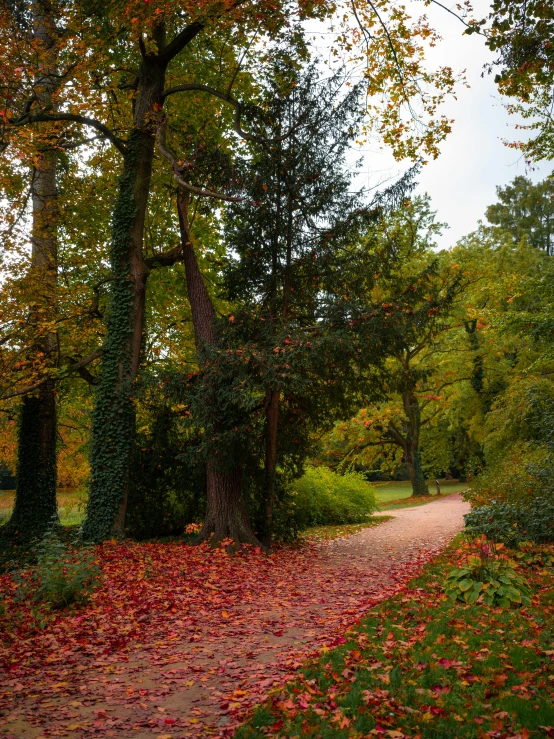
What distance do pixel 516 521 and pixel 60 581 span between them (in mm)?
7052

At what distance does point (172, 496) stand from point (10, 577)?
5.21m

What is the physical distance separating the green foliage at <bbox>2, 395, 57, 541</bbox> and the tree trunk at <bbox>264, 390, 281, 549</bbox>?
6.43m

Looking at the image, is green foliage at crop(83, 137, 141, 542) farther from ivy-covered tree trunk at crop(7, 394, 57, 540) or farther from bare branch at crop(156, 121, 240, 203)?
ivy-covered tree trunk at crop(7, 394, 57, 540)

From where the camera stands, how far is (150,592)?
797 cm

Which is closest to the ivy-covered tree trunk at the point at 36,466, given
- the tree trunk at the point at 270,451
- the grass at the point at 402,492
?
the tree trunk at the point at 270,451

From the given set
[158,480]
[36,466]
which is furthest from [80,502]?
[158,480]

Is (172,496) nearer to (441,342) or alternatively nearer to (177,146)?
(177,146)

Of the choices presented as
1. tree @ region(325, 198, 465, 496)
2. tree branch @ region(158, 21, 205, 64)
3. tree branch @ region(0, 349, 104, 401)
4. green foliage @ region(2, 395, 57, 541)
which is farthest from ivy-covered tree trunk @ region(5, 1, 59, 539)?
tree @ region(325, 198, 465, 496)

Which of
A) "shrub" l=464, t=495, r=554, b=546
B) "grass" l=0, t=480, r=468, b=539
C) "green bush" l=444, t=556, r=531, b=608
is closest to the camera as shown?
"green bush" l=444, t=556, r=531, b=608

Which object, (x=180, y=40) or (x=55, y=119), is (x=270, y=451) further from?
(x=180, y=40)

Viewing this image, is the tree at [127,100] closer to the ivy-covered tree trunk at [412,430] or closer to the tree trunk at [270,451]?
the tree trunk at [270,451]

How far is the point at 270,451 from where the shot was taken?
39.1ft

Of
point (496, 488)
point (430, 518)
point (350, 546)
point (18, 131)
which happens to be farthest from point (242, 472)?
→ point (430, 518)

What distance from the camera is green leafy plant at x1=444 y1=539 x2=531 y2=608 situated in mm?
6434
